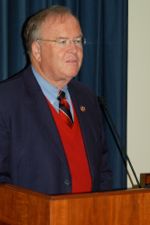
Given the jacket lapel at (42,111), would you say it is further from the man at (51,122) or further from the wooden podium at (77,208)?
the wooden podium at (77,208)

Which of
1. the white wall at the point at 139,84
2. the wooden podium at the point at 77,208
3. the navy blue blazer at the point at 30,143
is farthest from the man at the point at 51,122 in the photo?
the white wall at the point at 139,84

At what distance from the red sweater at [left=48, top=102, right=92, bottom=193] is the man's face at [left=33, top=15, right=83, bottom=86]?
189 millimetres

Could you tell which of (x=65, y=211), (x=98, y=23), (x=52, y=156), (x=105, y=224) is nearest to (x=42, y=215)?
(x=65, y=211)

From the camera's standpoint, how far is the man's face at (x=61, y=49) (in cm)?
237

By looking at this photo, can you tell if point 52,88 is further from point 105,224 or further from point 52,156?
point 105,224

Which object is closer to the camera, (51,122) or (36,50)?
(51,122)

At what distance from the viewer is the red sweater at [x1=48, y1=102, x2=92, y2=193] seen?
229 cm

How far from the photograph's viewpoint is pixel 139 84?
12.0ft

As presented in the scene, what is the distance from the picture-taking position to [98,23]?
334 centimetres

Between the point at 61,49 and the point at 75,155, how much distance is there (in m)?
0.53

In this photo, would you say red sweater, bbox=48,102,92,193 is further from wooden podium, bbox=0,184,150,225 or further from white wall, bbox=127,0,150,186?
white wall, bbox=127,0,150,186

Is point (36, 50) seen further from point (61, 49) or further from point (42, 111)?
point (42, 111)

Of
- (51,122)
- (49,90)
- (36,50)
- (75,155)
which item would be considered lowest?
(75,155)

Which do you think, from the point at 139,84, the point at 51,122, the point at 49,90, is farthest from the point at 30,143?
the point at 139,84
